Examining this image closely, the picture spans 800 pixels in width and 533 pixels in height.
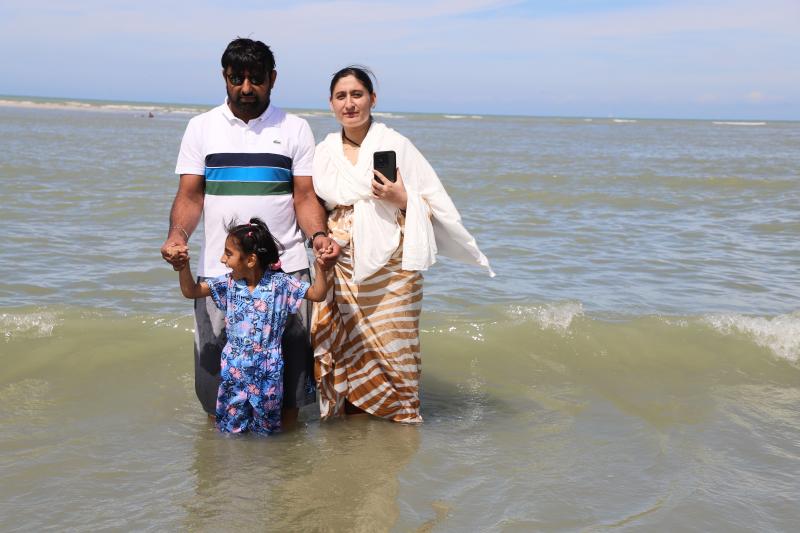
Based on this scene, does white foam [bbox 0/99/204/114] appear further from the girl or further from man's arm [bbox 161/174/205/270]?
the girl

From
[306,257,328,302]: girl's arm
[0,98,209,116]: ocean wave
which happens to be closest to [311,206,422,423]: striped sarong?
[306,257,328,302]: girl's arm

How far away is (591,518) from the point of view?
11.0 feet

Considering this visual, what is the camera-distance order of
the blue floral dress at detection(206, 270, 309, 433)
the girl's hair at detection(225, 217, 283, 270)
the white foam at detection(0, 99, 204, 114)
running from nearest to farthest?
the girl's hair at detection(225, 217, 283, 270), the blue floral dress at detection(206, 270, 309, 433), the white foam at detection(0, 99, 204, 114)

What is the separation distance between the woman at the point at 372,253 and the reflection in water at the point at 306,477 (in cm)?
17

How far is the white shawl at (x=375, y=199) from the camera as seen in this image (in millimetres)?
3885

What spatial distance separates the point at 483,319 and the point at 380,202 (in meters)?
2.67

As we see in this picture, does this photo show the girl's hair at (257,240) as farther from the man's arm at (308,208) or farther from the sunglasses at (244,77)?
the sunglasses at (244,77)

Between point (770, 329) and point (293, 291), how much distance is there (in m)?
3.94

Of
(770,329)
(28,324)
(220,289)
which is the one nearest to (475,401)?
(220,289)

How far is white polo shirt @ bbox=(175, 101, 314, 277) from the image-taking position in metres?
3.75

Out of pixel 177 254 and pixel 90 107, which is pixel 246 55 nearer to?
pixel 177 254

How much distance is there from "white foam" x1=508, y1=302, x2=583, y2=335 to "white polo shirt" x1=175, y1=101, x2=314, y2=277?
2.93 m

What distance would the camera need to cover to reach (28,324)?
19.1ft

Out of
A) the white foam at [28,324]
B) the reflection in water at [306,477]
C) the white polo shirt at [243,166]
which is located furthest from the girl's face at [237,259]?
the white foam at [28,324]
